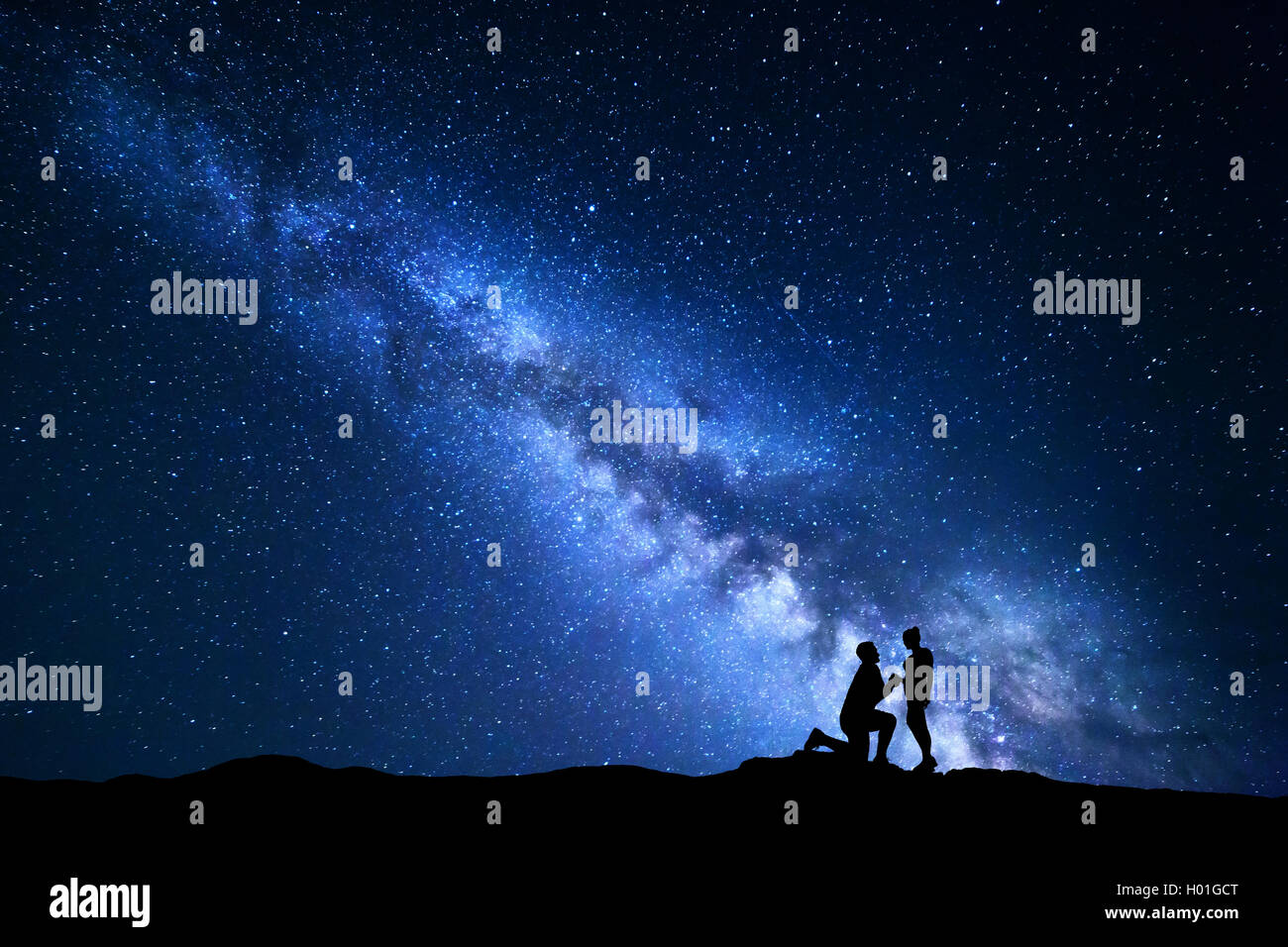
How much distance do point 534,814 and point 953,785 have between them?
5641mm

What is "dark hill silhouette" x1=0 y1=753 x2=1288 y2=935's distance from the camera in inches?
272

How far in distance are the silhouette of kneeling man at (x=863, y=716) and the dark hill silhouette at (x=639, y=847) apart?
1.67ft

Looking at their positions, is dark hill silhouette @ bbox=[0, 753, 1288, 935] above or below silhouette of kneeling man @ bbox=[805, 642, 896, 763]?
below

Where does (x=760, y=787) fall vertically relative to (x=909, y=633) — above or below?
below

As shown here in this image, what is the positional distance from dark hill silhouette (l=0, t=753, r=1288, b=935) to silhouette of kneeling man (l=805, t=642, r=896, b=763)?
0.51 metres

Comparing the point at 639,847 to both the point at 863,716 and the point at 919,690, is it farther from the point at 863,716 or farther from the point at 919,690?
the point at 919,690

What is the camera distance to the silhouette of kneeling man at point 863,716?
365 inches

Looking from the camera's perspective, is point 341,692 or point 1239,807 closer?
point 1239,807

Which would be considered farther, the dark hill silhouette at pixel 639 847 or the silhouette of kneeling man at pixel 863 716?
the silhouette of kneeling man at pixel 863 716

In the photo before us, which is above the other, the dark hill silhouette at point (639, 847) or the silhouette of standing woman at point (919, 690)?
the silhouette of standing woman at point (919, 690)

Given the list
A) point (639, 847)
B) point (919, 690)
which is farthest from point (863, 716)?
point (639, 847)

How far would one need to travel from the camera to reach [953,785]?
330 inches
